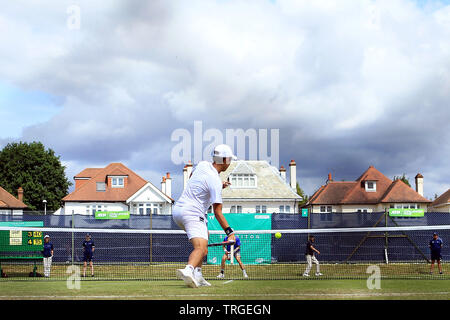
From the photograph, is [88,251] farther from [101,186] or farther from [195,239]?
[101,186]

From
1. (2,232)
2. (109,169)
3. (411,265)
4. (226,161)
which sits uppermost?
(109,169)

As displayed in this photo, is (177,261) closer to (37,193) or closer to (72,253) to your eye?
(72,253)

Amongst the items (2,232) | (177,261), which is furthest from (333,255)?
(2,232)

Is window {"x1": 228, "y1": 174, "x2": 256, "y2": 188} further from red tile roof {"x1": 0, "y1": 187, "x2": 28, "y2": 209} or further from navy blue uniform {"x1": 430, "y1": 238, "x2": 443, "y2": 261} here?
navy blue uniform {"x1": 430, "y1": 238, "x2": 443, "y2": 261}

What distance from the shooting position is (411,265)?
991 inches

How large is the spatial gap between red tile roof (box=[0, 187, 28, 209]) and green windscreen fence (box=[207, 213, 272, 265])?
160 ft

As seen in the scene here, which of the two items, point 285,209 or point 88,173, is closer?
point 285,209

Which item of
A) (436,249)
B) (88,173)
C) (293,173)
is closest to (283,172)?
(293,173)

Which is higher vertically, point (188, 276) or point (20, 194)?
point (20, 194)

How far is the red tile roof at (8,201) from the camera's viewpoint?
70.6 m

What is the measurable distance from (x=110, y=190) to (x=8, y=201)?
12.6m

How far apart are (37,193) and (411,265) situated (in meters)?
66.4

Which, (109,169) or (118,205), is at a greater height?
(109,169)

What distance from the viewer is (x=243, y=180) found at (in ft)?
219
